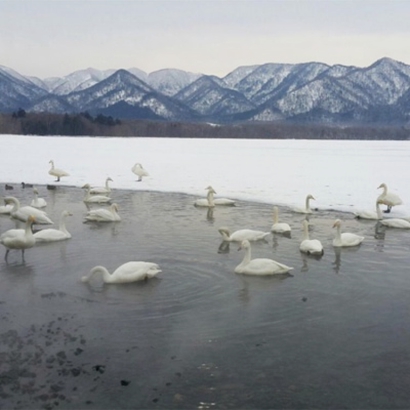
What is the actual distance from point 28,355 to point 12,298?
8.27 ft

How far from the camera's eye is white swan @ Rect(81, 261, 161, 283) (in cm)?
1012

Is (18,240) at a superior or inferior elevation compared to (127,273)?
superior

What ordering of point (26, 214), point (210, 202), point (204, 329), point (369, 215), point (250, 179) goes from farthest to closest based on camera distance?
point (250, 179), point (210, 202), point (369, 215), point (26, 214), point (204, 329)

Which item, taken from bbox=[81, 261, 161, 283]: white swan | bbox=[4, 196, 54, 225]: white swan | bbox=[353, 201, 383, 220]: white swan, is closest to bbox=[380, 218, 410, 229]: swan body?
bbox=[353, 201, 383, 220]: white swan

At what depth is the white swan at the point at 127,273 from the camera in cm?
1012

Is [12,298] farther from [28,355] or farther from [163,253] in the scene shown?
[163,253]

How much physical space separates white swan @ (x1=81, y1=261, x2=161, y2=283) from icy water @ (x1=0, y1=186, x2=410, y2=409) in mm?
161

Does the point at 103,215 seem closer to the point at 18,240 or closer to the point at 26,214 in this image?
the point at 26,214

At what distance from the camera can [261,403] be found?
596 cm

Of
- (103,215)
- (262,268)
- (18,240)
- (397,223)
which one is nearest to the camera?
(262,268)

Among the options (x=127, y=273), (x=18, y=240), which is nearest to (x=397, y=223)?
→ (x=127, y=273)

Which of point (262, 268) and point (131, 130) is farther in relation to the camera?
point (131, 130)

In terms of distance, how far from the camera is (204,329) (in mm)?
7973

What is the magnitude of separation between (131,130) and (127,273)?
119252 millimetres
